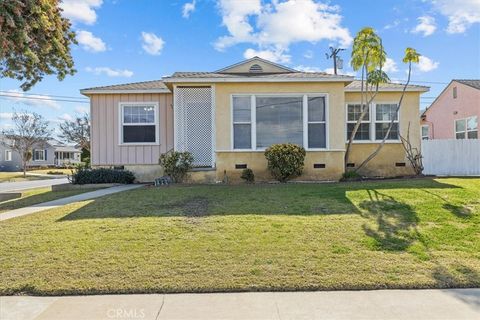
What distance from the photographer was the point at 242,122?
44.5 feet

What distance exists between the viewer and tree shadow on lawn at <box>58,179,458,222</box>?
8.08 meters

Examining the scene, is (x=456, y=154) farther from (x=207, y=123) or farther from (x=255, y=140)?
(x=207, y=123)

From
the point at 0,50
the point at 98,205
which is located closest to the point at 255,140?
the point at 98,205

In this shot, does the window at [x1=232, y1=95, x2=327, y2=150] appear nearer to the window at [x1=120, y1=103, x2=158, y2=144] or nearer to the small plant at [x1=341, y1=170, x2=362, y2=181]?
the small plant at [x1=341, y1=170, x2=362, y2=181]

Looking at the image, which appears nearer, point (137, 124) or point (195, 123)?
point (195, 123)

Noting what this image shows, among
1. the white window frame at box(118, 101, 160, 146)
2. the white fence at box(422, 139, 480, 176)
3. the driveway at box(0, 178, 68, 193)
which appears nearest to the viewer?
the white window frame at box(118, 101, 160, 146)

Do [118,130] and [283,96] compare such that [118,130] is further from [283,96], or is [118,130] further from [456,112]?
[456,112]

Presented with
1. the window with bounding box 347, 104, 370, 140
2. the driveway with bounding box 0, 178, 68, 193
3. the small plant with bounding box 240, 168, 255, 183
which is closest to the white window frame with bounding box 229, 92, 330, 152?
the small plant with bounding box 240, 168, 255, 183

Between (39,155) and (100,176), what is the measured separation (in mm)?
49175

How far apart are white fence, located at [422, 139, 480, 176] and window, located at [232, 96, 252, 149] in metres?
8.13

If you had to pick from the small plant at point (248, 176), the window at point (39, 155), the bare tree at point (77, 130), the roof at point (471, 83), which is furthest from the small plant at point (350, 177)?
the window at point (39, 155)

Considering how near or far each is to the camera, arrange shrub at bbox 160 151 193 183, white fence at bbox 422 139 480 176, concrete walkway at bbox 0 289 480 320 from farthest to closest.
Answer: white fence at bbox 422 139 480 176, shrub at bbox 160 151 193 183, concrete walkway at bbox 0 289 480 320

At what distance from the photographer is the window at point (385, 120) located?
15938mm

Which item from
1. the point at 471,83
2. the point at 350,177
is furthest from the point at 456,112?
the point at 350,177
